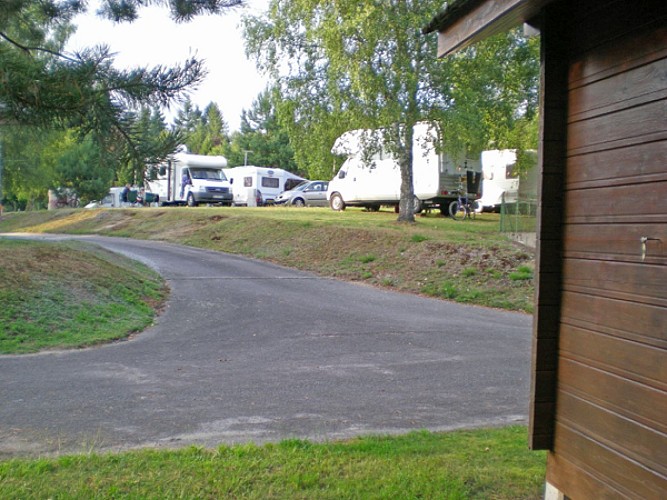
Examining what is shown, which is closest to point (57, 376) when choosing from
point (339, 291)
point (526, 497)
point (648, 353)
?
point (526, 497)

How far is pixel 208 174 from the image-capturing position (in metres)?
36.8

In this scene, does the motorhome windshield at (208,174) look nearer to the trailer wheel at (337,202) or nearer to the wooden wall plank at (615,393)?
the trailer wheel at (337,202)

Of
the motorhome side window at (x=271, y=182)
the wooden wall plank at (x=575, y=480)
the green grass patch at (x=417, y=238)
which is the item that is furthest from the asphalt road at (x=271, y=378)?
the motorhome side window at (x=271, y=182)

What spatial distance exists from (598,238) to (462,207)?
2484 centimetres

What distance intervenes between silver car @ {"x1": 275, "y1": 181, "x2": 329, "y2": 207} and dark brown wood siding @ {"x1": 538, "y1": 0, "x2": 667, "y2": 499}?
120 ft

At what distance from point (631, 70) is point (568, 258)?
39.1 inches

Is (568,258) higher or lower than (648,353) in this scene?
higher

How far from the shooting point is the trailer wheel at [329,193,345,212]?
101 ft

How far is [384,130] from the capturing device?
64.1 feet

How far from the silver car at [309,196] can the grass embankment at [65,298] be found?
26.0 meters

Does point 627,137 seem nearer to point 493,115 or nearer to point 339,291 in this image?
point 339,291

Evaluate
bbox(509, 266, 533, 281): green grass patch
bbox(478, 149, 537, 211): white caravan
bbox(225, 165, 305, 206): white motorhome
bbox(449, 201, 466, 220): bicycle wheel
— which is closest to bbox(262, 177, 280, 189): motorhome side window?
bbox(225, 165, 305, 206): white motorhome

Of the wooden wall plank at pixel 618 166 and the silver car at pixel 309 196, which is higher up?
the silver car at pixel 309 196

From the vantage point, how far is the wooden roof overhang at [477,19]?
3.53 metres
